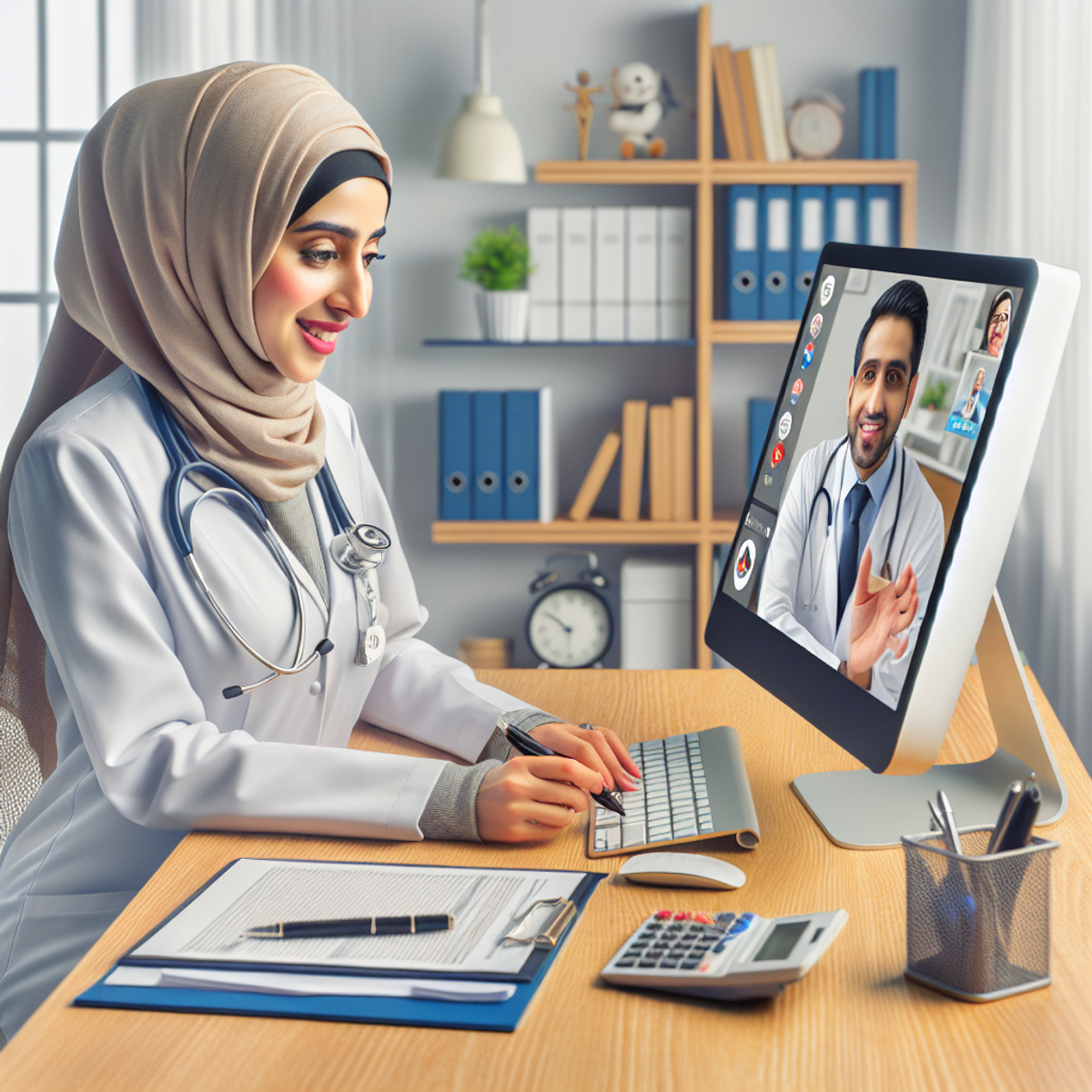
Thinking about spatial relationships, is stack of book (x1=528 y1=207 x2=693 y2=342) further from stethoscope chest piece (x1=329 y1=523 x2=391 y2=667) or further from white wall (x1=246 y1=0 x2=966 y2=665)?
stethoscope chest piece (x1=329 y1=523 x2=391 y2=667)

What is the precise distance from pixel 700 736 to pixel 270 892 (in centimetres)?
48

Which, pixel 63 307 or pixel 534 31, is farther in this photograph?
pixel 534 31

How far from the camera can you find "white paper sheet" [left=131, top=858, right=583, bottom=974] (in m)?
0.72

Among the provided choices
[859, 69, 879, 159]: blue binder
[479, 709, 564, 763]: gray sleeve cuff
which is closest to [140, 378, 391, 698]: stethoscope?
[479, 709, 564, 763]: gray sleeve cuff

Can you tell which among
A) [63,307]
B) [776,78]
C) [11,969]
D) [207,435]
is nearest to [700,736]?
[207,435]

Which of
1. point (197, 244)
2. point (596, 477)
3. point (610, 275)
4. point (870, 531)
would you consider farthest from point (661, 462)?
point (870, 531)

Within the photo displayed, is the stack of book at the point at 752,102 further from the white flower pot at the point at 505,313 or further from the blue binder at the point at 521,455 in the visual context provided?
the blue binder at the point at 521,455

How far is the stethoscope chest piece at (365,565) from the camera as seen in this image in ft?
3.87

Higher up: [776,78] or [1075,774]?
[776,78]

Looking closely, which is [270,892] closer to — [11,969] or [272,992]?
[272,992]

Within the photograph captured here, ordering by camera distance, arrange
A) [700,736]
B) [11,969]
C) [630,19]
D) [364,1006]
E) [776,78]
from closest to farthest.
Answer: [364,1006], [11,969], [700,736], [776,78], [630,19]

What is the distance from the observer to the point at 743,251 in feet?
9.61

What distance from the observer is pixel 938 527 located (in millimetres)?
802

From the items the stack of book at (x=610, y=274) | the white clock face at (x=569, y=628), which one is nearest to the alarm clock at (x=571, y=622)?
the white clock face at (x=569, y=628)
